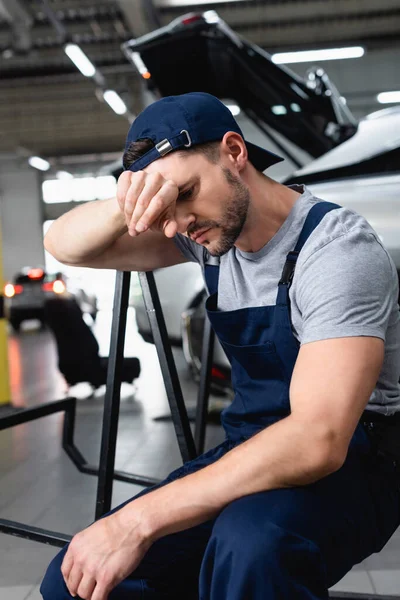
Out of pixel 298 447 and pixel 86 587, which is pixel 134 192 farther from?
pixel 86 587

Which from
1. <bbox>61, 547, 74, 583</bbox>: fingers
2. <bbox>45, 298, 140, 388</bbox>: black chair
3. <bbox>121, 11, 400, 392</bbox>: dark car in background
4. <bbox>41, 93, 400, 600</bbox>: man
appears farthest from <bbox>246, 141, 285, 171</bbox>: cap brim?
<bbox>45, 298, 140, 388</bbox>: black chair

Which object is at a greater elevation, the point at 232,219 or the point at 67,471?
the point at 232,219

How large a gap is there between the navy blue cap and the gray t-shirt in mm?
219

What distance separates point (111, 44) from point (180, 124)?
13.0 meters

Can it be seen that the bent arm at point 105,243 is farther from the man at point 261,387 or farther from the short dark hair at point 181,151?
the short dark hair at point 181,151

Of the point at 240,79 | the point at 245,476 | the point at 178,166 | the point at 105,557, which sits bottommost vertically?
the point at 105,557

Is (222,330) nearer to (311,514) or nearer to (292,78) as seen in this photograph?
Result: (311,514)

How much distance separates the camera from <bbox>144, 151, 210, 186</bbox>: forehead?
47.4 inches

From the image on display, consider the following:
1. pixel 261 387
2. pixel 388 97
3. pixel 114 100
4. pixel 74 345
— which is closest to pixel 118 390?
pixel 261 387

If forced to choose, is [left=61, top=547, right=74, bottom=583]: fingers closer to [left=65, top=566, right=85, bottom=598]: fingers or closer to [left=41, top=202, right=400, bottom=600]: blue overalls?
[left=65, top=566, right=85, bottom=598]: fingers

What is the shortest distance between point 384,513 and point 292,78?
337 cm

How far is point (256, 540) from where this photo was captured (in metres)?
0.94

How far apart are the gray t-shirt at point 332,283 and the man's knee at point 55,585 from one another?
576 mm

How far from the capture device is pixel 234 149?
49.6 inches
